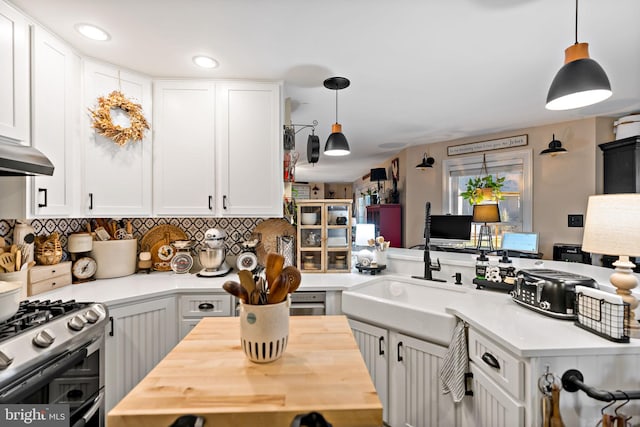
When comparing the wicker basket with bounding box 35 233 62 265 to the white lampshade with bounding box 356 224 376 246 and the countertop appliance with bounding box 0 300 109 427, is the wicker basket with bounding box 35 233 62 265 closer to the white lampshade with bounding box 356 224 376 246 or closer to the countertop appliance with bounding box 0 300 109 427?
the countertop appliance with bounding box 0 300 109 427

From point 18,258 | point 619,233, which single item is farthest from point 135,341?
point 619,233

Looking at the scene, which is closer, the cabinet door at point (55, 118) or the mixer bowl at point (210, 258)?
the cabinet door at point (55, 118)

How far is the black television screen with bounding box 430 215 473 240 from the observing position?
426cm

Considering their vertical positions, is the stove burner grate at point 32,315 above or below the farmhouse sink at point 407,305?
above

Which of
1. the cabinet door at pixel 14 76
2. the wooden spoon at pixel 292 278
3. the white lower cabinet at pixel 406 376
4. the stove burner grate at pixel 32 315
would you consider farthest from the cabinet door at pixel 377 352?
the cabinet door at pixel 14 76

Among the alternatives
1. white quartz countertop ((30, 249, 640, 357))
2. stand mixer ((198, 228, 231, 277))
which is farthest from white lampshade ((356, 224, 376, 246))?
stand mixer ((198, 228, 231, 277))

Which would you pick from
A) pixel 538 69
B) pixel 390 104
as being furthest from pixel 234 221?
pixel 538 69

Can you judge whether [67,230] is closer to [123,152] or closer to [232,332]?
[123,152]

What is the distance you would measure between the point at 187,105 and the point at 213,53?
1.69 feet

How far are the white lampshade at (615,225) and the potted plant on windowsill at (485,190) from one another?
3.00m

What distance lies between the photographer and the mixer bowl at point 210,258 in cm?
229

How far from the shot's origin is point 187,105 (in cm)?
229

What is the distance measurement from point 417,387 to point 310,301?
82cm

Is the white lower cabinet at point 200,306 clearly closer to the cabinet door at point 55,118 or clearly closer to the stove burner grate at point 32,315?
the stove burner grate at point 32,315
